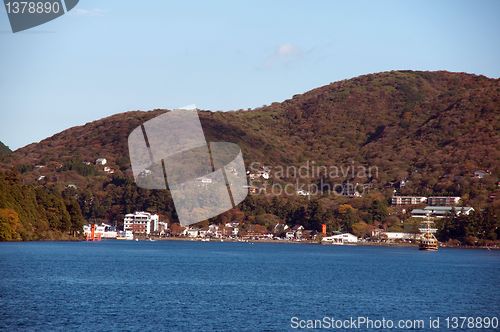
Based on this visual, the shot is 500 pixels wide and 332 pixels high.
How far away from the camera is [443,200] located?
156m

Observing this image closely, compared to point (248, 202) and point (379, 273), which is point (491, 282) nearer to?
point (379, 273)

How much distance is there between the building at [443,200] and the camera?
154 metres

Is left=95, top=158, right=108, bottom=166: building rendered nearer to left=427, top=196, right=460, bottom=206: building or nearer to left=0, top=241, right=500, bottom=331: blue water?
left=427, top=196, right=460, bottom=206: building

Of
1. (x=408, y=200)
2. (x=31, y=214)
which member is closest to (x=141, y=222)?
(x=408, y=200)

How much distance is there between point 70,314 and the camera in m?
34.2

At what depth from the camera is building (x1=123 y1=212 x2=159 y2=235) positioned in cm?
15075

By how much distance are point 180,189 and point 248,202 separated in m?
20.9

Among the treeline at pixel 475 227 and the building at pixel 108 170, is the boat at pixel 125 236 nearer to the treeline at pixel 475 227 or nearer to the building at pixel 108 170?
the building at pixel 108 170

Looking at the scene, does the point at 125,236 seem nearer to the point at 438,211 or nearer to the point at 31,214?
the point at 438,211

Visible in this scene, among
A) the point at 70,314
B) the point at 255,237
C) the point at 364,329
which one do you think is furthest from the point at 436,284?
the point at 255,237

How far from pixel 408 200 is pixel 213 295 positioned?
4883 inches

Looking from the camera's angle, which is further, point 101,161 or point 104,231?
point 101,161

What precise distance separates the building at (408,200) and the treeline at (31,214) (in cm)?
7396

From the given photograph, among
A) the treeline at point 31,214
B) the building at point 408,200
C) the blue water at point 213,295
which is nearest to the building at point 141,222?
the treeline at point 31,214
